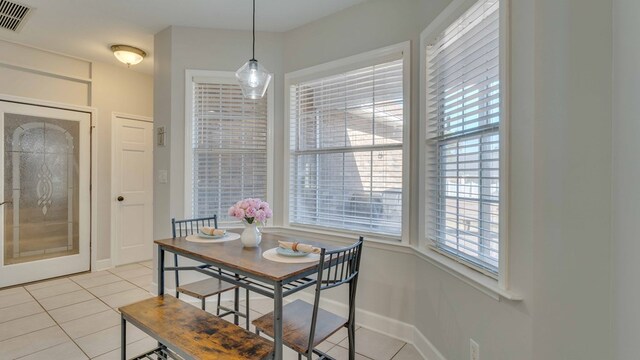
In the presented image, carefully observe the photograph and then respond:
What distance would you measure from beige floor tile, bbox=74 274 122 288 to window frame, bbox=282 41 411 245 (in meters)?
2.36

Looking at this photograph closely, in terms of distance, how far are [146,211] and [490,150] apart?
178 inches

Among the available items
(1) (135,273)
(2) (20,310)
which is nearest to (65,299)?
(2) (20,310)

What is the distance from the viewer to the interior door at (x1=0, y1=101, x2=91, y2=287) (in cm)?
344

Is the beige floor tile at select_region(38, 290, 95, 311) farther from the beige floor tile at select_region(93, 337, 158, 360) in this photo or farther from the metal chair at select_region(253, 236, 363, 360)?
the metal chair at select_region(253, 236, 363, 360)

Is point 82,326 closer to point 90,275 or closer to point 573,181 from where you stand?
point 90,275

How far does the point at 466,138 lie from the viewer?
1.80m

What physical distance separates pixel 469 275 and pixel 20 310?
12.7ft

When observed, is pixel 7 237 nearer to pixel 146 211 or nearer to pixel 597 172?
pixel 146 211

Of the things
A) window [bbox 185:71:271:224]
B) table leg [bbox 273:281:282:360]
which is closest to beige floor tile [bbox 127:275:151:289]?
window [bbox 185:71:271:224]

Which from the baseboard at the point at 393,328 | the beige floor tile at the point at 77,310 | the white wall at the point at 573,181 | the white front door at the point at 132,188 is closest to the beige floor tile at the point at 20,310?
the beige floor tile at the point at 77,310

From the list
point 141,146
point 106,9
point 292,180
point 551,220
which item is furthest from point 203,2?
point 551,220

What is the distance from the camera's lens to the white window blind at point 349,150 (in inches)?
98.7

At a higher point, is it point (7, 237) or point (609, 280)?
point (609, 280)

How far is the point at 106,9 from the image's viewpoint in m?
2.80
